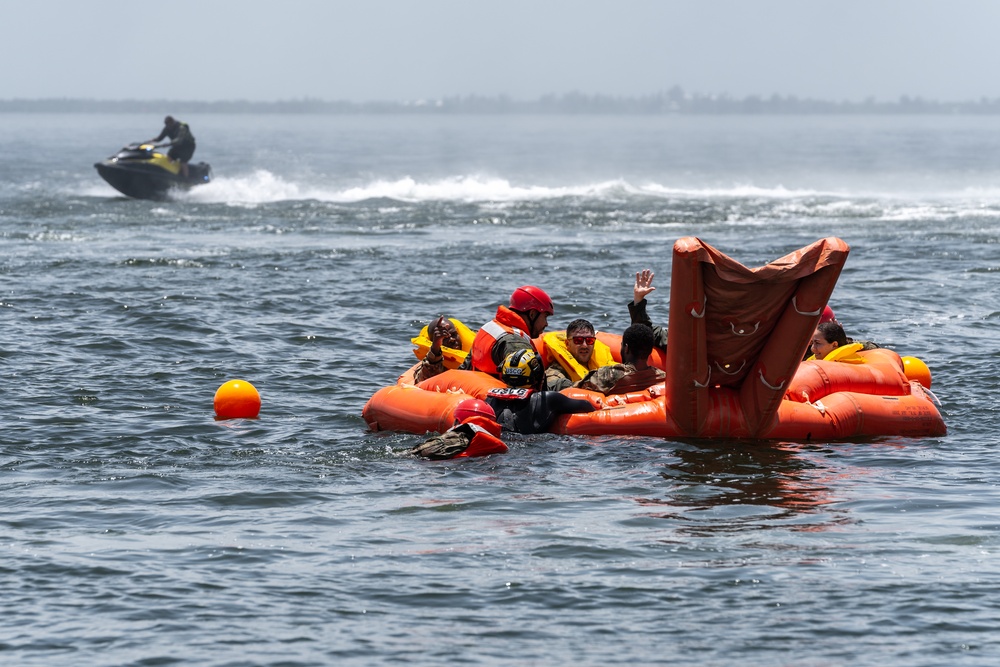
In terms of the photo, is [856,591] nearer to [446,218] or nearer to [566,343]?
[566,343]

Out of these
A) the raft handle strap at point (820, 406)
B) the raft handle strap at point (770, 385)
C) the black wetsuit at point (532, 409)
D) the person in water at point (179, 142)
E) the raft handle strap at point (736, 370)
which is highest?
the person in water at point (179, 142)

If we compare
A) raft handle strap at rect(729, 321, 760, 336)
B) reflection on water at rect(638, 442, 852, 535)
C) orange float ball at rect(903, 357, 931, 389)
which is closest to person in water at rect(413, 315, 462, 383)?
reflection on water at rect(638, 442, 852, 535)

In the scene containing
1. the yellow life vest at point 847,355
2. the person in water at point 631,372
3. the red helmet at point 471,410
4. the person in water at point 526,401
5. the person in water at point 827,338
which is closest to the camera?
the red helmet at point 471,410

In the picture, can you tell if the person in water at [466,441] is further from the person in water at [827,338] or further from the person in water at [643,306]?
the person in water at [827,338]

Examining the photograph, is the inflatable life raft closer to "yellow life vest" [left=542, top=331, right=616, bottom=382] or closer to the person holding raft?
the person holding raft

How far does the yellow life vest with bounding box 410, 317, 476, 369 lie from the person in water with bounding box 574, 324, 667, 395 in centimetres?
134

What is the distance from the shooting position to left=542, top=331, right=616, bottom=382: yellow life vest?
37.4 ft

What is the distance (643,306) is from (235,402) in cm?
360

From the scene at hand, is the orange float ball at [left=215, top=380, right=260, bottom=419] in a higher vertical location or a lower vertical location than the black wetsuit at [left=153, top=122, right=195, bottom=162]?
lower

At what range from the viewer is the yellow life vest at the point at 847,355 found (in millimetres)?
11234

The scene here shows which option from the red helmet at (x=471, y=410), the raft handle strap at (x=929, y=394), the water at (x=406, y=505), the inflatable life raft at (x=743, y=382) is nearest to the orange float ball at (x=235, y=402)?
the water at (x=406, y=505)

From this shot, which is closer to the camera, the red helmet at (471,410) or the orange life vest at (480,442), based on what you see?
the orange life vest at (480,442)

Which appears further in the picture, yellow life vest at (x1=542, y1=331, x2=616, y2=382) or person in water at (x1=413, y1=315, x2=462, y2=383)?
person in water at (x1=413, y1=315, x2=462, y2=383)

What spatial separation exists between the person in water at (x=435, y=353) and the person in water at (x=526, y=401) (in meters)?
1.06
